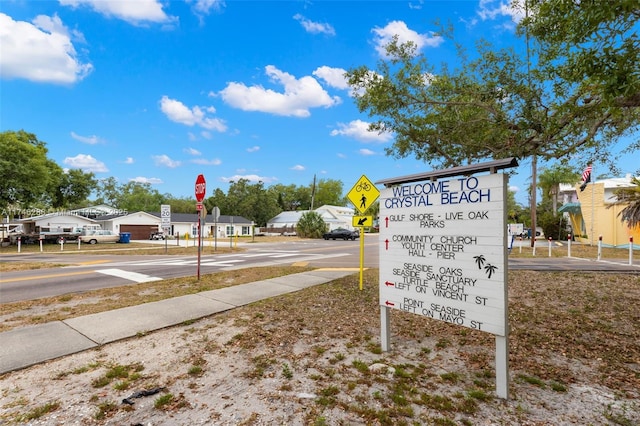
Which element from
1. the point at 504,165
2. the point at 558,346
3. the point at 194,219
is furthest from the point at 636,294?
the point at 194,219

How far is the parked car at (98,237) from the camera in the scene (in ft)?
105

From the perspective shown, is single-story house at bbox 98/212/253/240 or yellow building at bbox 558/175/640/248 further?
single-story house at bbox 98/212/253/240

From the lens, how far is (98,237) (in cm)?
3250

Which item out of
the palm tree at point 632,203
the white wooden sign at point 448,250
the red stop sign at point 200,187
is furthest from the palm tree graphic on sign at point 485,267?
the palm tree at point 632,203

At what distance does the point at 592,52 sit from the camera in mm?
3535

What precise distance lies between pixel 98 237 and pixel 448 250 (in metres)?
36.9

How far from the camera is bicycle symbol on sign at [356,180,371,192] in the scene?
26.8 ft

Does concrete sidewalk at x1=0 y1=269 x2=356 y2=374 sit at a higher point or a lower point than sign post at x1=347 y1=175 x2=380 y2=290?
lower

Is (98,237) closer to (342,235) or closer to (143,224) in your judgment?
(143,224)

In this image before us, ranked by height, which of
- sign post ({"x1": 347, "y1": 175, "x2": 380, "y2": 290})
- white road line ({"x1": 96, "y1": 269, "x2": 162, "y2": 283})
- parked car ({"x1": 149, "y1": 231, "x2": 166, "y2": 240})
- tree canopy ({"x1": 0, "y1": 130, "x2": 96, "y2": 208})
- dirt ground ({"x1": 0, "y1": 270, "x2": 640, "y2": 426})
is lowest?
parked car ({"x1": 149, "y1": 231, "x2": 166, "y2": 240})

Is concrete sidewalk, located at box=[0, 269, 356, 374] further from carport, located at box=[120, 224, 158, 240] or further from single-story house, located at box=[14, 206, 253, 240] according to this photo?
carport, located at box=[120, 224, 158, 240]

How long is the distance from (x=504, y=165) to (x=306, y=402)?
279cm

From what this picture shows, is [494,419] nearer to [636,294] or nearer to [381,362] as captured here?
[381,362]

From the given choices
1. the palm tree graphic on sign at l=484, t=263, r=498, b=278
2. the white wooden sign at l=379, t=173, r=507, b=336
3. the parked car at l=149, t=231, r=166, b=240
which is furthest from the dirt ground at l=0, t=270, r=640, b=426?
the parked car at l=149, t=231, r=166, b=240
